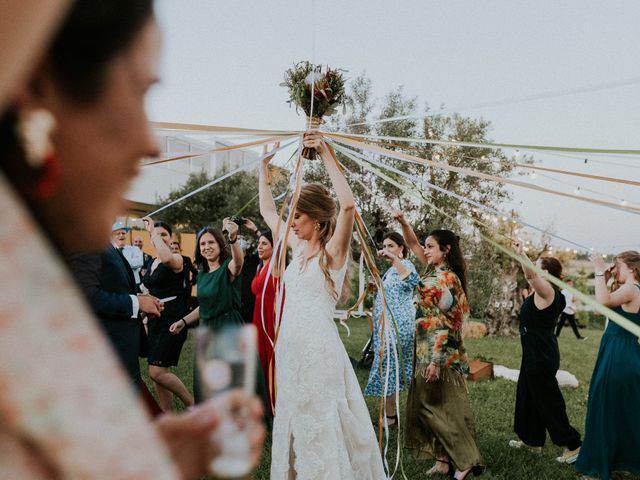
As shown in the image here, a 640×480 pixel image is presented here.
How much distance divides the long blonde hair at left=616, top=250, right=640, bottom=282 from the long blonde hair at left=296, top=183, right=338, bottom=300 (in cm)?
339

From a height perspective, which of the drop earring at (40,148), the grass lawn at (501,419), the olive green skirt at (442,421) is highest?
the drop earring at (40,148)

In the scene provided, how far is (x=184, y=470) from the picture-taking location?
2.42ft

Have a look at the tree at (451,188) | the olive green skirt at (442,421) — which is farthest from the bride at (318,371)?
the tree at (451,188)

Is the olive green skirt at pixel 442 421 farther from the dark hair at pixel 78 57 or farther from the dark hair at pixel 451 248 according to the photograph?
the dark hair at pixel 78 57

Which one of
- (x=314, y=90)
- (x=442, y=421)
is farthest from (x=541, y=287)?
(x=314, y=90)

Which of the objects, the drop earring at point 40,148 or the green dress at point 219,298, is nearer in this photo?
the drop earring at point 40,148

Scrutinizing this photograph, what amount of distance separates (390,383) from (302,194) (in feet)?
13.6

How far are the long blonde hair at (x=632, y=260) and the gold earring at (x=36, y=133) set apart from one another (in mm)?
5864

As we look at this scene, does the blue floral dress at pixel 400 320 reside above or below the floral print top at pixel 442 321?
below

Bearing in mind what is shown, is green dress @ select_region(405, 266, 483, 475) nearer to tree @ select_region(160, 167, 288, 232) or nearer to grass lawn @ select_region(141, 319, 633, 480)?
grass lawn @ select_region(141, 319, 633, 480)

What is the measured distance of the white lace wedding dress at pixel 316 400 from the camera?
3463mm

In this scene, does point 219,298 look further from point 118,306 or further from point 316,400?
point 316,400

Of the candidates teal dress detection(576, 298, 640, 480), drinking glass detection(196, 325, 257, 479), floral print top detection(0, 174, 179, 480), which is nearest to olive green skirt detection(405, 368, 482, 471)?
teal dress detection(576, 298, 640, 480)

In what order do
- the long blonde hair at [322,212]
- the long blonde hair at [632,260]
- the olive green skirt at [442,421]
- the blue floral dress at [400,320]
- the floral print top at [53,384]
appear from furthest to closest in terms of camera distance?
the blue floral dress at [400,320]
the long blonde hair at [632,260]
the olive green skirt at [442,421]
the long blonde hair at [322,212]
the floral print top at [53,384]
